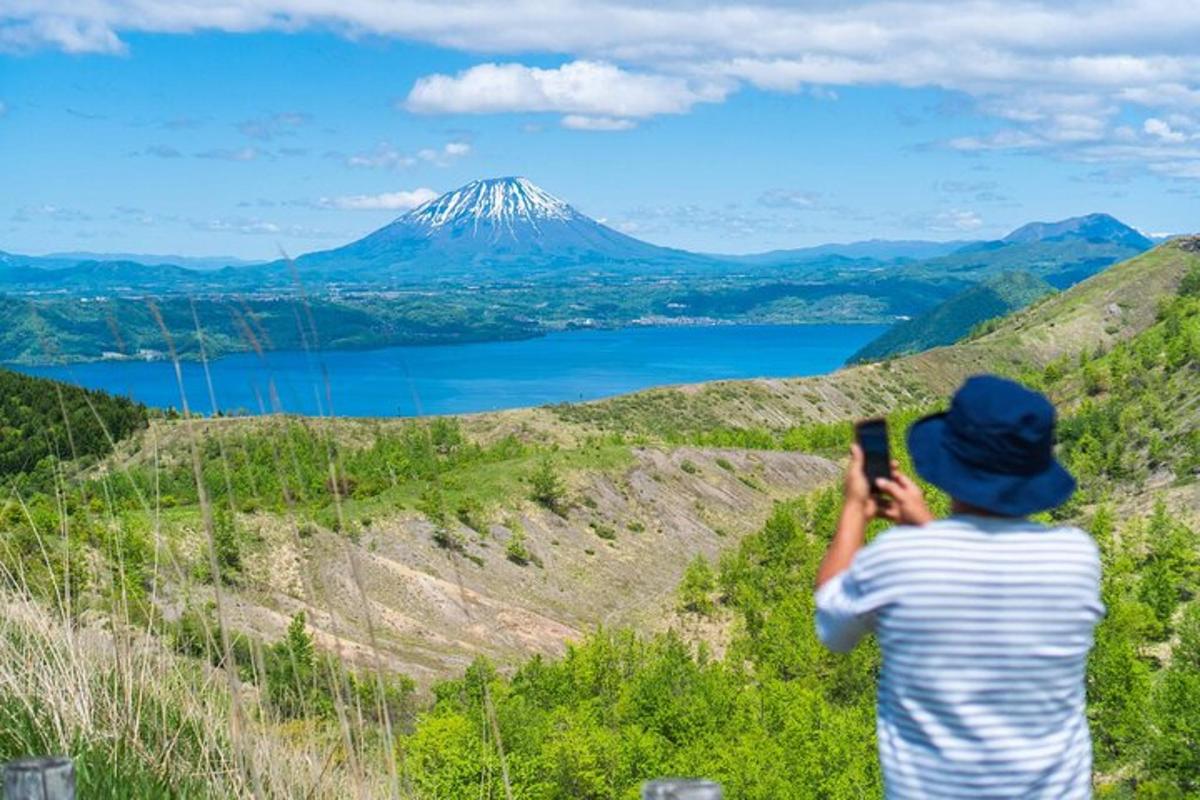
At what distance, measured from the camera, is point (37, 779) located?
3.19 m

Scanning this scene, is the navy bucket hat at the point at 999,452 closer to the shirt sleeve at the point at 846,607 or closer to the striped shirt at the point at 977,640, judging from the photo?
the striped shirt at the point at 977,640

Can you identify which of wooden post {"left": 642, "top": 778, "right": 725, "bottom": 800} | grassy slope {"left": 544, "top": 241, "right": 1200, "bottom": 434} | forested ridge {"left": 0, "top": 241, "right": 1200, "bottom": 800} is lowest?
grassy slope {"left": 544, "top": 241, "right": 1200, "bottom": 434}

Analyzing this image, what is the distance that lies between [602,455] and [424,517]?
15152 mm

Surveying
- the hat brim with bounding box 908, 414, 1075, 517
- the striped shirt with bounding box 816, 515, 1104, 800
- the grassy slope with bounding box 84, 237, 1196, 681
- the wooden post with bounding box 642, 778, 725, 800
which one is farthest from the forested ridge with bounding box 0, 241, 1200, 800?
the hat brim with bounding box 908, 414, 1075, 517

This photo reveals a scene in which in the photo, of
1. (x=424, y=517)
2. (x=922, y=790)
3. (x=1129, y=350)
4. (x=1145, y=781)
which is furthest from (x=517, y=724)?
(x=1129, y=350)

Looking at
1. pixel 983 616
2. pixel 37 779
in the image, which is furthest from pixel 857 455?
pixel 37 779

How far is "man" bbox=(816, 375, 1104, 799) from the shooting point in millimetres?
3205

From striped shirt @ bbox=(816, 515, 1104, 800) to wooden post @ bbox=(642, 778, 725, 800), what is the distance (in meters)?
0.59

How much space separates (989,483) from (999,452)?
0.09 meters

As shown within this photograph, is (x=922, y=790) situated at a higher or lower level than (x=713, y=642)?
higher

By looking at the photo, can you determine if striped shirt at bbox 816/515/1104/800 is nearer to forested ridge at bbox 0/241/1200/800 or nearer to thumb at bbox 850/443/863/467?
thumb at bbox 850/443/863/467

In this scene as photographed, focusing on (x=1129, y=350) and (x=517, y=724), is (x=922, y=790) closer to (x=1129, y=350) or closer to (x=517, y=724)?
(x=517, y=724)

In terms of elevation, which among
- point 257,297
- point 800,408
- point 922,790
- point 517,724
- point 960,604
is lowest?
point 800,408

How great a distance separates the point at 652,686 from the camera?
26922mm
